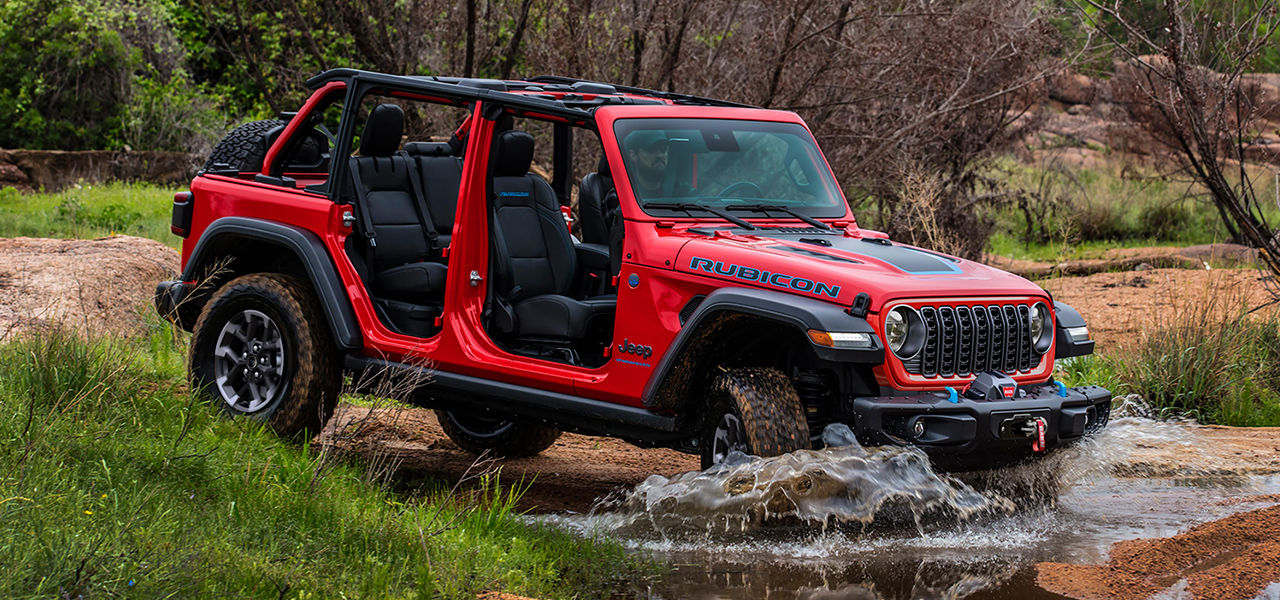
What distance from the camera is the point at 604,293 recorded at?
716 centimetres

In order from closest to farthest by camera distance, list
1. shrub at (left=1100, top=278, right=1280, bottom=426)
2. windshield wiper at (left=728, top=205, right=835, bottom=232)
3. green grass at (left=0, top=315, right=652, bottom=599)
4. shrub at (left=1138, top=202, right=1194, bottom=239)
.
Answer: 1. green grass at (left=0, top=315, right=652, bottom=599)
2. windshield wiper at (left=728, top=205, right=835, bottom=232)
3. shrub at (left=1100, top=278, right=1280, bottom=426)
4. shrub at (left=1138, top=202, right=1194, bottom=239)

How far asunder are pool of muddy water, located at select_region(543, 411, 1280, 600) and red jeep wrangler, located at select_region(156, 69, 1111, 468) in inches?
6.9

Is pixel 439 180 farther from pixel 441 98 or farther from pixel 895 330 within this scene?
pixel 895 330

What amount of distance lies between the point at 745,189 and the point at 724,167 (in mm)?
148

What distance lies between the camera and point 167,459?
5.22m

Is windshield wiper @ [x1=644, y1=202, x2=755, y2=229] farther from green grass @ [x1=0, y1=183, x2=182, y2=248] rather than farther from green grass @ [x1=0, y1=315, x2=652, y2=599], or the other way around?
green grass @ [x1=0, y1=183, x2=182, y2=248]

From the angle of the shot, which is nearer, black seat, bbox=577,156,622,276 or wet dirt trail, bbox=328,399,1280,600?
wet dirt trail, bbox=328,399,1280,600

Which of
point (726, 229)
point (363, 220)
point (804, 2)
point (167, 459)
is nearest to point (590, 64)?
point (804, 2)

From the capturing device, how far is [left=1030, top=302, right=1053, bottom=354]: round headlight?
591 cm

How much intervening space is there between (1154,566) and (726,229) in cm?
226

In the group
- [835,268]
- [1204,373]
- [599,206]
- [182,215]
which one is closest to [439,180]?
[599,206]

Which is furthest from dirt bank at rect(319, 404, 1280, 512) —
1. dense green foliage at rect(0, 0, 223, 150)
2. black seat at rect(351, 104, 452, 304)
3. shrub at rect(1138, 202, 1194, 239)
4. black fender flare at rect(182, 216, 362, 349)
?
shrub at rect(1138, 202, 1194, 239)

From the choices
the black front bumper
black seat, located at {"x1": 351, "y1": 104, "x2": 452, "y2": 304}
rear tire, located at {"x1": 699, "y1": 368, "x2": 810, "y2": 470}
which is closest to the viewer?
the black front bumper

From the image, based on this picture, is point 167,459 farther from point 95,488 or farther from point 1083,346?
point 1083,346
